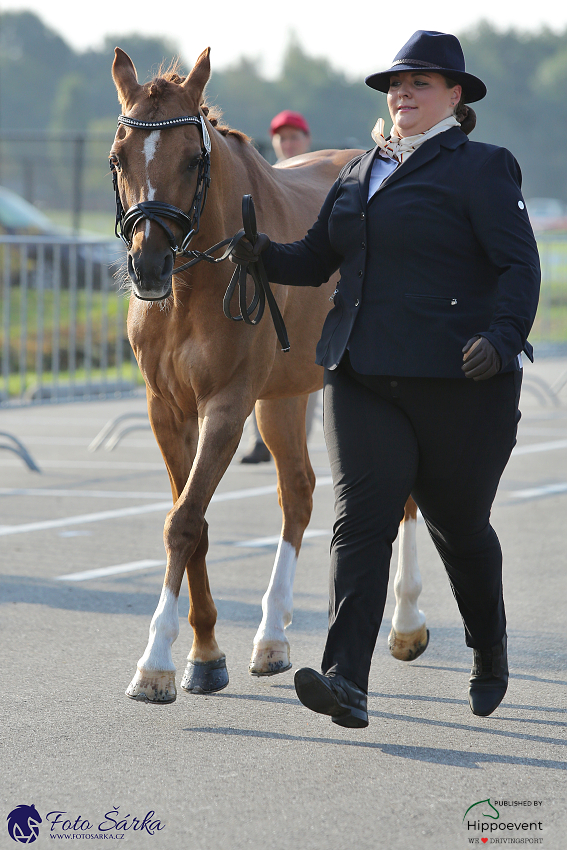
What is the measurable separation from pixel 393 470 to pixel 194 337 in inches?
42.2

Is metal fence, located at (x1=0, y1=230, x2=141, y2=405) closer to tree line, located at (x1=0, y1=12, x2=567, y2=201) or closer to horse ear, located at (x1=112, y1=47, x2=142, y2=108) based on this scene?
horse ear, located at (x1=112, y1=47, x2=142, y2=108)

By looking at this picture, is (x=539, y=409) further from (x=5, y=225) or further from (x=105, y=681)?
(x=5, y=225)

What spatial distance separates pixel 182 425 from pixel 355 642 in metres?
1.32

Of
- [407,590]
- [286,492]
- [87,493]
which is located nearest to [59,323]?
[87,493]

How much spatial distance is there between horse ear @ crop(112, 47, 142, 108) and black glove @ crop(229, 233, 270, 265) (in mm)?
664

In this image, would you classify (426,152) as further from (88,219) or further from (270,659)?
(88,219)

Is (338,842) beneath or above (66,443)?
above

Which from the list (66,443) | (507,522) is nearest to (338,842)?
(507,522)

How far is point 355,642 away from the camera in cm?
376

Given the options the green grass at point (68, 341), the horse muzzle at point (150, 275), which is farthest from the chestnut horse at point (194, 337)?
the green grass at point (68, 341)

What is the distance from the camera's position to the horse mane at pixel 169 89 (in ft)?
14.0

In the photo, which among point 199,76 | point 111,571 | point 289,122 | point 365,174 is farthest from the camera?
point 289,122

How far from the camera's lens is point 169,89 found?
169 inches

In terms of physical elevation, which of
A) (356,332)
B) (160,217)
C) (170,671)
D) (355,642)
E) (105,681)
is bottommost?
(105,681)
